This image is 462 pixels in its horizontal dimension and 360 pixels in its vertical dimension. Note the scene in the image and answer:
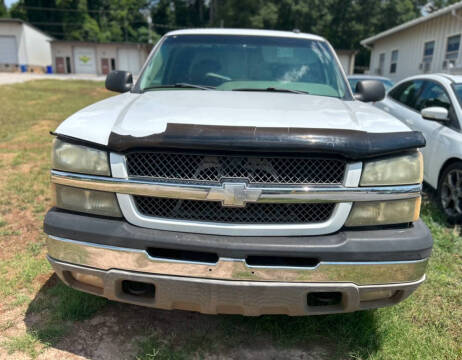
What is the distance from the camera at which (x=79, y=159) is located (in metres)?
2.08

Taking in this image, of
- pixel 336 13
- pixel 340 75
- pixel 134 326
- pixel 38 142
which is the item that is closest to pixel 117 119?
pixel 134 326

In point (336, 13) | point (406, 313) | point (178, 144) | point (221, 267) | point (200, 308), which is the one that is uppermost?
point (336, 13)

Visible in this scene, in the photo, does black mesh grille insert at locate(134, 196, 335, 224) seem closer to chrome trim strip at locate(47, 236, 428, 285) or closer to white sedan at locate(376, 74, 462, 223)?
A: chrome trim strip at locate(47, 236, 428, 285)

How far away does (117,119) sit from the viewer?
85.5 inches

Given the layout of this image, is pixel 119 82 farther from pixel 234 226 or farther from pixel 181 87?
pixel 234 226

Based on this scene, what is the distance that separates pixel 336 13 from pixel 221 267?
44883 millimetres

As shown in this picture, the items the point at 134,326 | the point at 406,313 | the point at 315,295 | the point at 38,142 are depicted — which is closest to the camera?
the point at 315,295

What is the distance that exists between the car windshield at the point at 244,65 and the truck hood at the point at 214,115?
0.58m

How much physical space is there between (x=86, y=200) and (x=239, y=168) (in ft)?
2.65

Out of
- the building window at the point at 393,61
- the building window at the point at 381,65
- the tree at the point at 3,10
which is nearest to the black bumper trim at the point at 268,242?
the building window at the point at 393,61

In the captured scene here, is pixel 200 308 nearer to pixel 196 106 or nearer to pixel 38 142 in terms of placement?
pixel 196 106

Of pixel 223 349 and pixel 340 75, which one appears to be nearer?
pixel 223 349

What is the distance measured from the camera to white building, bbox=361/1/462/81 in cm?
1503

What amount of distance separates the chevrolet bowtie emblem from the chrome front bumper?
284mm
